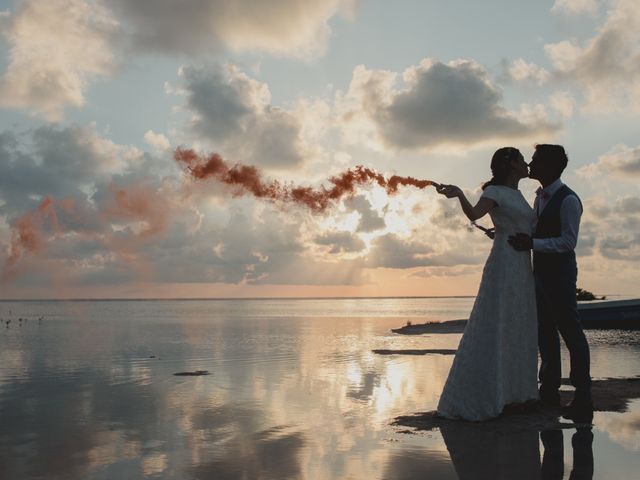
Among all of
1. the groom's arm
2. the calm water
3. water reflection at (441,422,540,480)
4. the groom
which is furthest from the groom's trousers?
water reflection at (441,422,540,480)

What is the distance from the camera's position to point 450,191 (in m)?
7.93

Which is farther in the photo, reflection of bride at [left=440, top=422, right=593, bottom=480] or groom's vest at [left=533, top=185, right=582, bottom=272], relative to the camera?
groom's vest at [left=533, top=185, right=582, bottom=272]

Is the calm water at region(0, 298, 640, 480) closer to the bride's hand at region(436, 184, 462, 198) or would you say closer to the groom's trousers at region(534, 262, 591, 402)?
the groom's trousers at region(534, 262, 591, 402)

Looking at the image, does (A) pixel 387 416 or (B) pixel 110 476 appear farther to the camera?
(A) pixel 387 416

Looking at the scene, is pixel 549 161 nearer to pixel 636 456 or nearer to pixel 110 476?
pixel 636 456

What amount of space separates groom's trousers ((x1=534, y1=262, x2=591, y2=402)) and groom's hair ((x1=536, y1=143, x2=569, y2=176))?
1243 millimetres

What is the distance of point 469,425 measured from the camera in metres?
7.48

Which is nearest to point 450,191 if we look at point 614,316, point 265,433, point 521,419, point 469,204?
point 469,204

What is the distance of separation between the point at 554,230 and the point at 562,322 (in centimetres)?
112

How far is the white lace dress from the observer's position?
7.68 meters

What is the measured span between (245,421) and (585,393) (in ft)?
13.8

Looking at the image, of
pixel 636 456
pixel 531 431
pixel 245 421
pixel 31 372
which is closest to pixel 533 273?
pixel 531 431

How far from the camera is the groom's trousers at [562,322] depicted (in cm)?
772

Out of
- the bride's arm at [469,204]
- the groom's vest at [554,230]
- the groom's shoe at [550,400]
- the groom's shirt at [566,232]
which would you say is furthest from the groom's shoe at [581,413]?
→ the bride's arm at [469,204]
